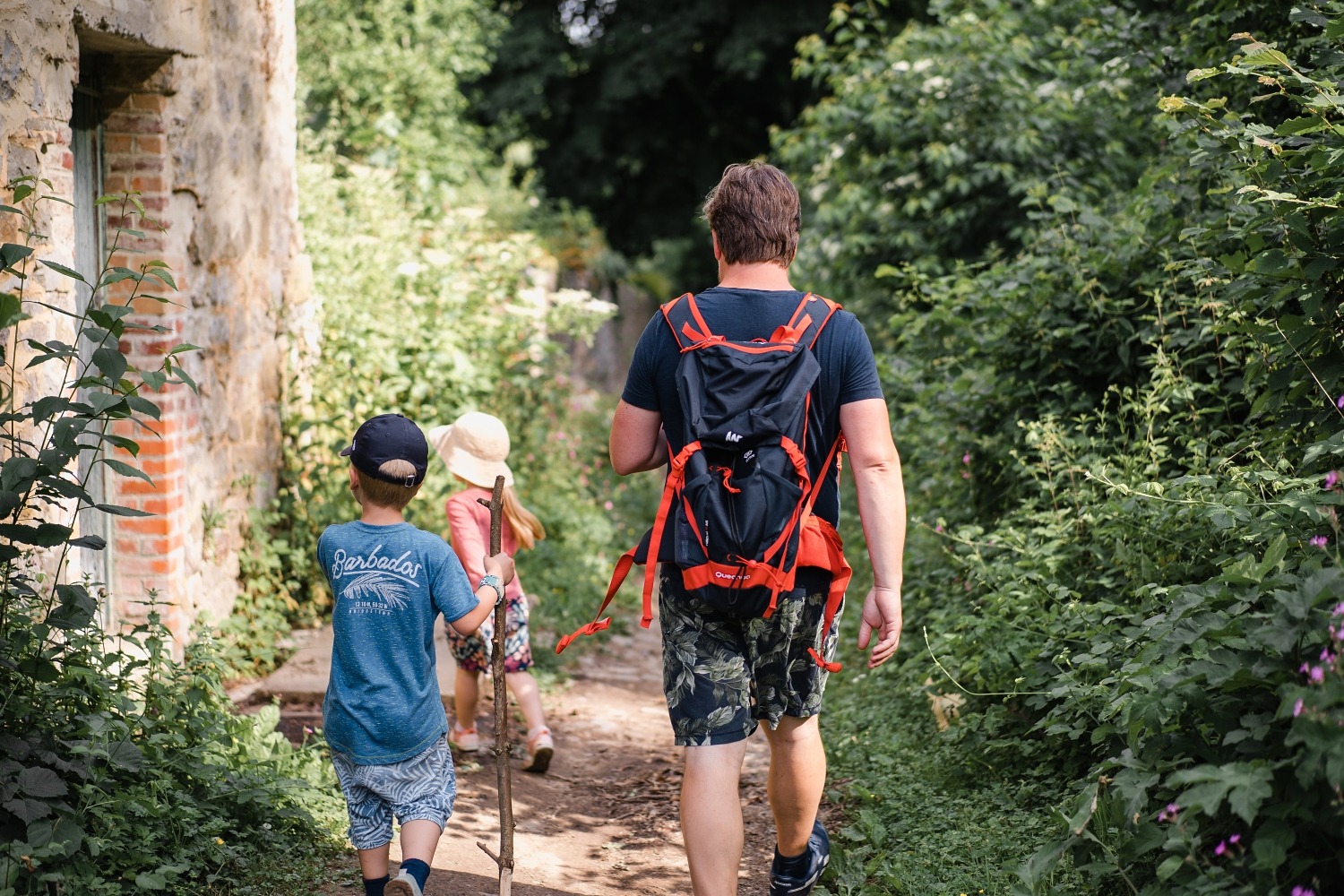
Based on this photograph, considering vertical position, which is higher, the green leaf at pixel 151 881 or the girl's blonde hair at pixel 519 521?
the girl's blonde hair at pixel 519 521

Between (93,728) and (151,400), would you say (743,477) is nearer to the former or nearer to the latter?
(93,728)

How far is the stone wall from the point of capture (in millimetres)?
3889

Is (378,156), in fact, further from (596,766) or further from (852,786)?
(852,786)

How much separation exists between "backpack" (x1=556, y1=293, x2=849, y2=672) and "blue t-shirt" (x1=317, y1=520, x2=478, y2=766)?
22.7 inches

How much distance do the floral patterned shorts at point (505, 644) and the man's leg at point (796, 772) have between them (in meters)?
1.71

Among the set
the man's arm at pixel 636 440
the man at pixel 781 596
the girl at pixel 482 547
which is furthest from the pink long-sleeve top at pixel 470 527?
the man at pixel 781 596

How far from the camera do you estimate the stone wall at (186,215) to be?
3.89 meters

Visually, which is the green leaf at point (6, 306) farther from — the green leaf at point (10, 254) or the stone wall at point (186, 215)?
the stone wall at point (186, 215)

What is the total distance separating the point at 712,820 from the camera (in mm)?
2812

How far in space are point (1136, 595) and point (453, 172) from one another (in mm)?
10255

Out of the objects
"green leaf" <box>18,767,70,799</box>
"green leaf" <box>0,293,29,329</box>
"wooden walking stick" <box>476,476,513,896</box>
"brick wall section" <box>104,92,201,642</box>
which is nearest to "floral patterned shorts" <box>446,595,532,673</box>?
"brick wall section" <box>104,92,201,642</box>

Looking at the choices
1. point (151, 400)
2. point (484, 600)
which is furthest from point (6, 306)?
point (151, 400)

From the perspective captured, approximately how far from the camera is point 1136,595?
3.58m

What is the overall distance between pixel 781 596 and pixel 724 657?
0.65ft
